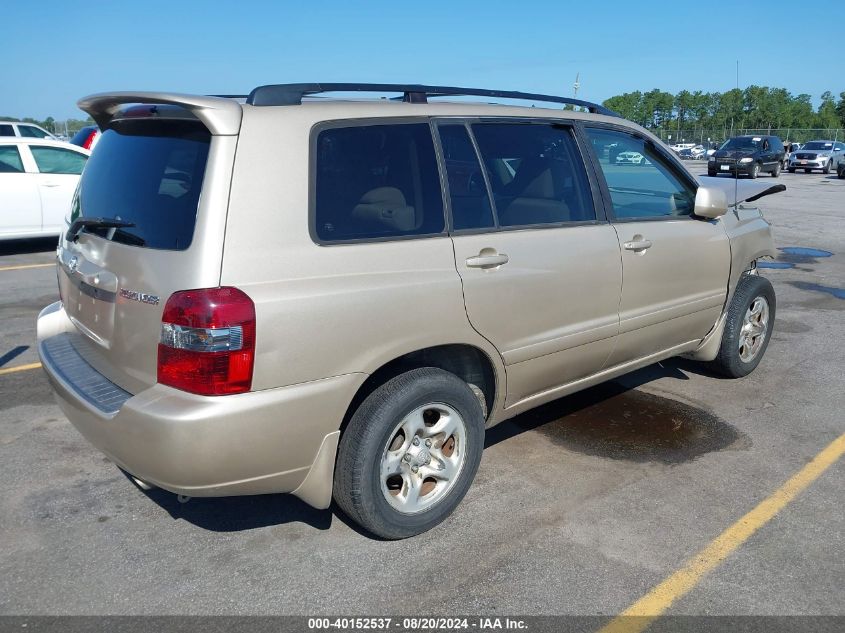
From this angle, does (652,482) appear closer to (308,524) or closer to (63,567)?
(308,524)

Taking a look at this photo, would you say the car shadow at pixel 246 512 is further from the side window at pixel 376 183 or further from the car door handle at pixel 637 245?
the side window at pixel 376 183

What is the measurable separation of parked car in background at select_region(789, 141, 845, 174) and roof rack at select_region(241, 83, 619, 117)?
34.7m

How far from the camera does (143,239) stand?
286 cm

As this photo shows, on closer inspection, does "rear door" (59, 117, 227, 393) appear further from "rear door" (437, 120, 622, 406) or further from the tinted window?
the tinted window

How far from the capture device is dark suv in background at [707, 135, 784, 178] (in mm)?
28891

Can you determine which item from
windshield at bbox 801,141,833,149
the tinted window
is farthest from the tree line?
the tinted window

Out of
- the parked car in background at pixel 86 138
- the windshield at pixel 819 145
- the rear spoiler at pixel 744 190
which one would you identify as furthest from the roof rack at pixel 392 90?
the windshield at pixel 819 145

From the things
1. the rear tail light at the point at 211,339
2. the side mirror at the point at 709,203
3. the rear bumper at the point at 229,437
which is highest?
the side mirror at the point at 709,203

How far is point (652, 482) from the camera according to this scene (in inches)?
151

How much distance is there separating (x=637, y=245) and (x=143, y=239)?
257 cm

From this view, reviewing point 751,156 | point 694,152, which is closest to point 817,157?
point 751,156

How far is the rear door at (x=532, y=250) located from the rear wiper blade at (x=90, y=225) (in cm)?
139

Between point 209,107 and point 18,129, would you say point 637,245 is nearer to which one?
point 209,107

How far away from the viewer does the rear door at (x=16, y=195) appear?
10336 millimetres
